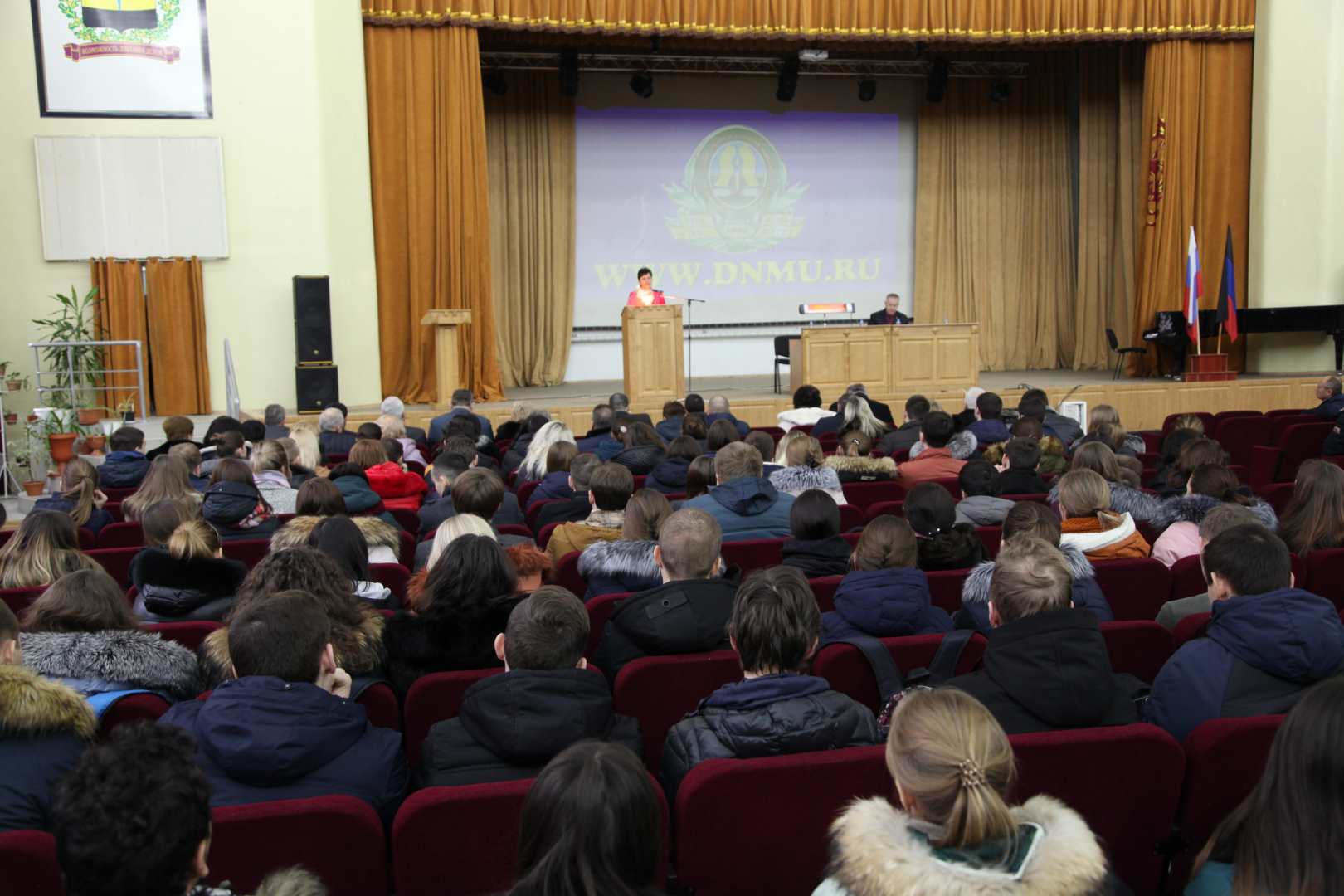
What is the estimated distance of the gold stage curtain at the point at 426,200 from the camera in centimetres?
1084

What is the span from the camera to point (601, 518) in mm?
4074

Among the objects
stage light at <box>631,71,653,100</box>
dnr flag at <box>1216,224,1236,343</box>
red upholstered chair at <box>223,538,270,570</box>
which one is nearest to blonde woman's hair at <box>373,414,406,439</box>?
red upholstered chair at <box>223,538,270,570</box>

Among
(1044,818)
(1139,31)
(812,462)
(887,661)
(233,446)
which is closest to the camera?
(1044,818)

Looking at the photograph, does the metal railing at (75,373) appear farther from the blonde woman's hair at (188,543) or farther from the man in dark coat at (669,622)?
the man in dark coat at (669,622)

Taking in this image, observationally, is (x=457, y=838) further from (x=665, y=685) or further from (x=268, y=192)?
(x=268, y=192)

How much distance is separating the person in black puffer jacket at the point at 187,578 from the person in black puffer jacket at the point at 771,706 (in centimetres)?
170

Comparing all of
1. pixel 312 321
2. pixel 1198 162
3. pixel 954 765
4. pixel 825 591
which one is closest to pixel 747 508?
pixel 825 591

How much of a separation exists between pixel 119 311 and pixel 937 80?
9.89 metres

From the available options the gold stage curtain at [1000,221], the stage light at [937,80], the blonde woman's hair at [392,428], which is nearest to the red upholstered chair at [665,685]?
the blonde woman's hair at [392,428]

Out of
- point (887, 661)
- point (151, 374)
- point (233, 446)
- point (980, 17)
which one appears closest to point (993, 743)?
point (887, 661)

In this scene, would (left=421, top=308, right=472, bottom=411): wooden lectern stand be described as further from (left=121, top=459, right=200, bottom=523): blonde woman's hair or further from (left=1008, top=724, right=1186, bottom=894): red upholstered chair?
(left=1008, top=724, right=1186, bottom=894): red upholstered chair

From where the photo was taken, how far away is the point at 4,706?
6.21ft

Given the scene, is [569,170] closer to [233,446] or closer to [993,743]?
[233,446]

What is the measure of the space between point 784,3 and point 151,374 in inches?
298
